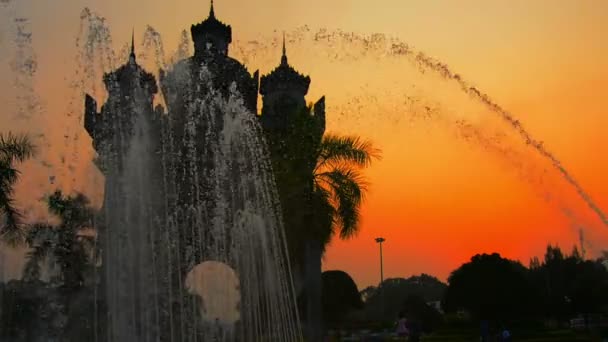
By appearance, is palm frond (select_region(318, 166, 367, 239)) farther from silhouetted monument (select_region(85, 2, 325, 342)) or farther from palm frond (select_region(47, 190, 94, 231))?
palm frond (select_region(47, 190, 94, 231))

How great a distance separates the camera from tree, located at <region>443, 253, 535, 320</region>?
47.2 metres

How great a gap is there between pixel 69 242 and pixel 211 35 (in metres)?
18.3

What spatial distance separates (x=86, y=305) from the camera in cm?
2977

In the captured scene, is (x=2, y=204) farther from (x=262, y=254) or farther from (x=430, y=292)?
(x=430, y=292)

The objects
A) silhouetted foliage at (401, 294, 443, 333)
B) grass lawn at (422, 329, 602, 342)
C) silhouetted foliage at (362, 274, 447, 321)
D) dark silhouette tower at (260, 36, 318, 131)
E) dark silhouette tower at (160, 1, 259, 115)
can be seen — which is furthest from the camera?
silhouetted foliage at (362, 274, 447, 321)

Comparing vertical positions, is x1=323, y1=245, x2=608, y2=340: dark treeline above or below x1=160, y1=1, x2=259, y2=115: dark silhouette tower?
below

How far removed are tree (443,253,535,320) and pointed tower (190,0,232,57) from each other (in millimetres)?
23501

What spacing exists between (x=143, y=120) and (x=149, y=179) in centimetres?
292

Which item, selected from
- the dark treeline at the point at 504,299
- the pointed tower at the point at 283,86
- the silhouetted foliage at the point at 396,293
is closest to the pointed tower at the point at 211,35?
the pointed tower at the point at 283,86

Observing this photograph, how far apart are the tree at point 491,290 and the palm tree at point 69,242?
28.2 m

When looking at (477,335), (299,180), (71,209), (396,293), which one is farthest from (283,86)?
(396,293)

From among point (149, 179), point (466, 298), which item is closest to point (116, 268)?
point (149, 179)

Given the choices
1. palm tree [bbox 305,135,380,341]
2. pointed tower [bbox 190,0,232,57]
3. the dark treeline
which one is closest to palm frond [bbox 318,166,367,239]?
palm tree [bbox 305,135,380,341]

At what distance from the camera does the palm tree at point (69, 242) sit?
2969cm
